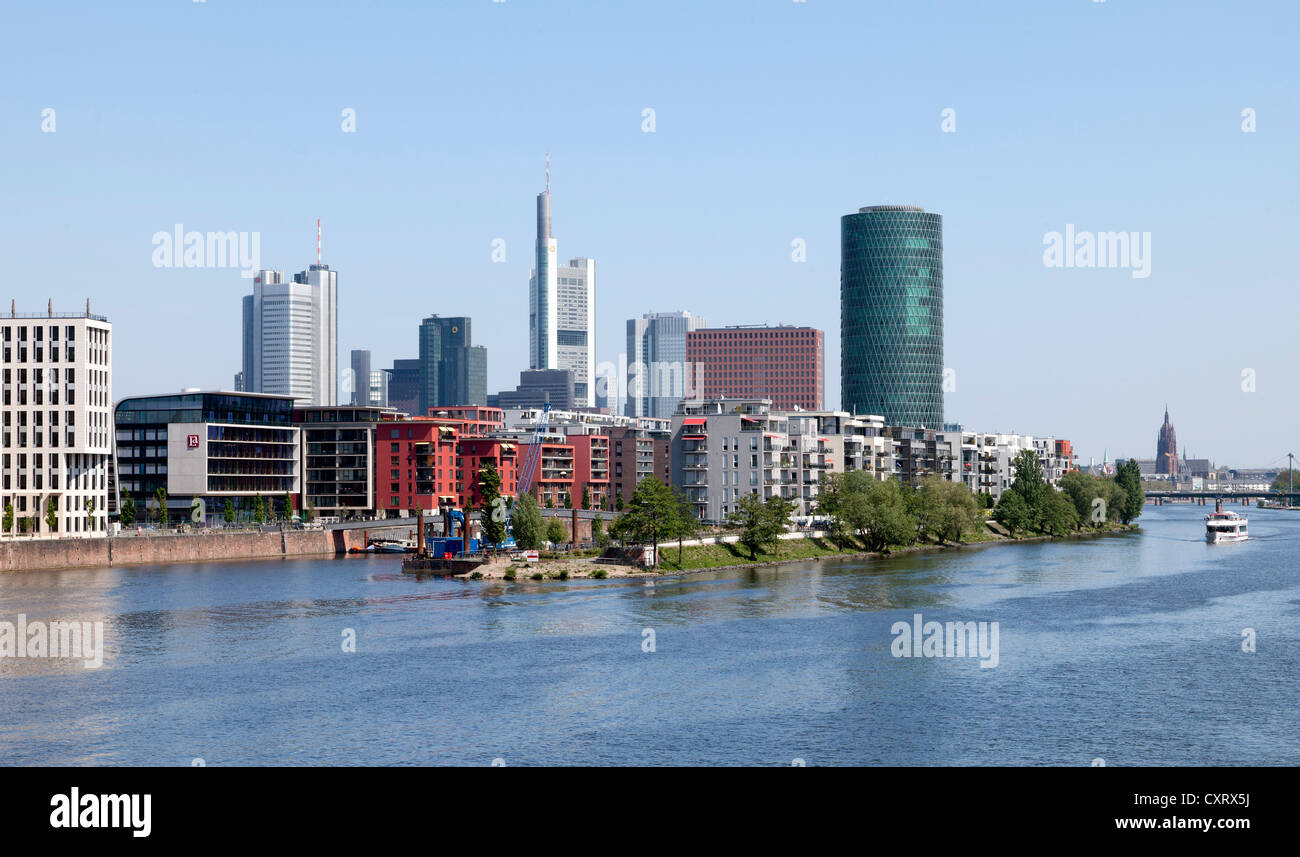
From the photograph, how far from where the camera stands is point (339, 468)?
196 m

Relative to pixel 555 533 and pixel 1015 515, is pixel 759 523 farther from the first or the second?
pixel 1015 515

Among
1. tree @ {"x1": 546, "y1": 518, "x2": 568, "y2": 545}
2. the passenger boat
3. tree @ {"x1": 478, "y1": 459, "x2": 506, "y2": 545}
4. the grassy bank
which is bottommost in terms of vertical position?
the passenger boat

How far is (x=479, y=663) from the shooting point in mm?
67000

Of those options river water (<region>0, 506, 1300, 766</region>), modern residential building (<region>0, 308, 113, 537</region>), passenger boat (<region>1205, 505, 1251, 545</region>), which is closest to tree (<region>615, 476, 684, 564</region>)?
river water (<region>0, 506, 1300, 766</region>)

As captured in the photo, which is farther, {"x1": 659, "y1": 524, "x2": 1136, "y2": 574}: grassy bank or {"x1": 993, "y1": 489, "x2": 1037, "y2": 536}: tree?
{"x1": 993, "y1": 489, "x2": 1037, "y2": 536}: tree

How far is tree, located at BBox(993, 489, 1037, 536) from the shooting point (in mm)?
191000

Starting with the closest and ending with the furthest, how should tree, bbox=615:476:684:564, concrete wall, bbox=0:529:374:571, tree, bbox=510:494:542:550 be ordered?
1. tree, bbox=615:476:684:564
2. concrete wall, bbox=0:529:374:571
3. tree, bbox=510:494:542:550

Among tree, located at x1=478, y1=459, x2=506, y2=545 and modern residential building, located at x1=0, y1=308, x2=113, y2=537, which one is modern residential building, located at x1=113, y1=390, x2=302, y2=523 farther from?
tree, located at x1=478, y1=459, x2=506, y2=545

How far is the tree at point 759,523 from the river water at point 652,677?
73.5ft

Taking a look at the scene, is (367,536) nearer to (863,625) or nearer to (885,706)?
(863,625)

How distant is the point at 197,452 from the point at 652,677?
Answer: 129m

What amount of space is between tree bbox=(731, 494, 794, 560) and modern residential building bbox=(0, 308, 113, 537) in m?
69.3

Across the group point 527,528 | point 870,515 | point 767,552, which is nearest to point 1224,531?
point 870,515
